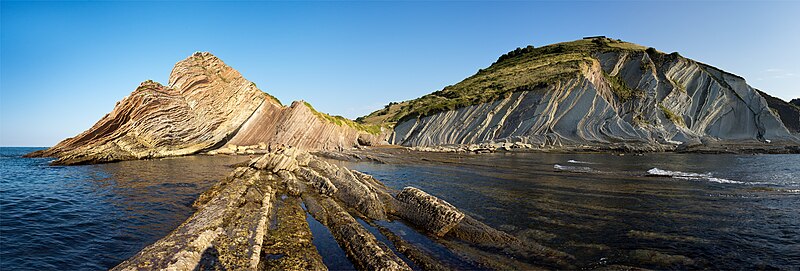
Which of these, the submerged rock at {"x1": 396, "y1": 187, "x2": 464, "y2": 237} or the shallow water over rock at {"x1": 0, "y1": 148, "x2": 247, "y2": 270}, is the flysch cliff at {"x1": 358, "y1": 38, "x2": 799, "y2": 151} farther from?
the shallow water over rock at {"x1": 0, "y1": 148, "x2": 247, "y2": 270}

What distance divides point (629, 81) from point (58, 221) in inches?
3524

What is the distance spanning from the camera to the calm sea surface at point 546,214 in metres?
8.98

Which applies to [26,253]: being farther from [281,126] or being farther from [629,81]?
[629,81]

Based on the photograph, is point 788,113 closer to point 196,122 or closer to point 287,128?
point 287,128

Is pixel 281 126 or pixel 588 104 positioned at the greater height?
pixel 588 104

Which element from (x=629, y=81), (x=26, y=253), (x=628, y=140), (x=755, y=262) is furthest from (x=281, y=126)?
(x=629, y=81)

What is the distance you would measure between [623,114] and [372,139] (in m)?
47.6

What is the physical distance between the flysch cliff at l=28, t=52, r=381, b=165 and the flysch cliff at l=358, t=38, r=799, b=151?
2689 cm

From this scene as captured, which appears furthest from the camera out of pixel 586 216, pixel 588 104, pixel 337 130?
pixel 588 104

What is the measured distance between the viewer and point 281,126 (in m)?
44.9

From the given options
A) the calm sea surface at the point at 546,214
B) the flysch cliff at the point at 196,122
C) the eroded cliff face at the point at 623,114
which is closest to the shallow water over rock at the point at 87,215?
the calm sea surface at the point at 546,214

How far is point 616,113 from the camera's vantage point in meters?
61.5

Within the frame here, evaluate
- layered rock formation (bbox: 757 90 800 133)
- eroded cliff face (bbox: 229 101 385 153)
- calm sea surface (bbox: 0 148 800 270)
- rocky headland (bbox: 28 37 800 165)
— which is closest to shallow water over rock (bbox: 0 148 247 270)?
calm sea surface (bbox: 0 148 800 270)

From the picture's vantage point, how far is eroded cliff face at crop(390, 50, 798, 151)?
60906 mm
